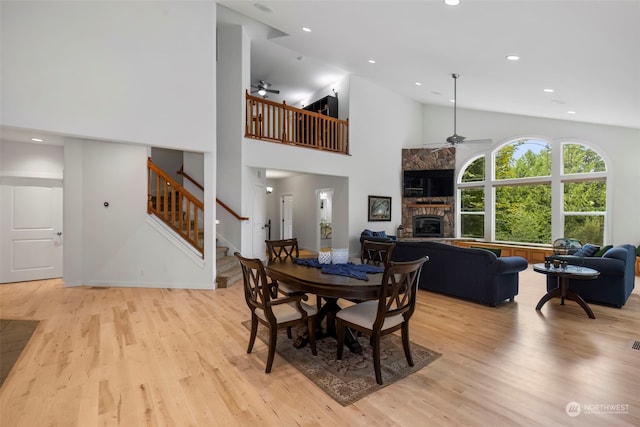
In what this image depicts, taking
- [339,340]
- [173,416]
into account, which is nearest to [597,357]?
[339,340]

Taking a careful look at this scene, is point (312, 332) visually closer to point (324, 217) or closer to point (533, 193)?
point (324, 217)

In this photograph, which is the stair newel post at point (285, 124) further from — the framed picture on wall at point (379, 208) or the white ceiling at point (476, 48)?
the framed picture on wall at point (379, 208)

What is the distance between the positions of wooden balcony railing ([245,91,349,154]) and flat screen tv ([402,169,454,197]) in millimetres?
2383

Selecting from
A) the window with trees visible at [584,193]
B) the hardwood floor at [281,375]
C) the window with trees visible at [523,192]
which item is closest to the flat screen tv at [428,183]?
the window with trees visible at [523,192]

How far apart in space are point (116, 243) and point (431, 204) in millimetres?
7756

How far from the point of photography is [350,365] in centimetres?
266

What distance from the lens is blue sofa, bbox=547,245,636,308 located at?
13.6ft

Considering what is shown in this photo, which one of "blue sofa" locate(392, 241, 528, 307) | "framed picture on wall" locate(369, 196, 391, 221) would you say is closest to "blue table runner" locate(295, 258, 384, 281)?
"blue sofa" locate(392, 241, 528, 307)

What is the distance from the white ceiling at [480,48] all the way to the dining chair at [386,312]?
2961mm

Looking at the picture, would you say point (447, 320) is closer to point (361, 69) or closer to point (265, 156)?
point (265, 156)

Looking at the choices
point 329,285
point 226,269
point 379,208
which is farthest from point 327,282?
point 379,208

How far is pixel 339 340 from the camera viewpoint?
2.72m

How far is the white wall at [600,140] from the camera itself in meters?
6.70

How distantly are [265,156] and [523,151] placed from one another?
22.4ft
